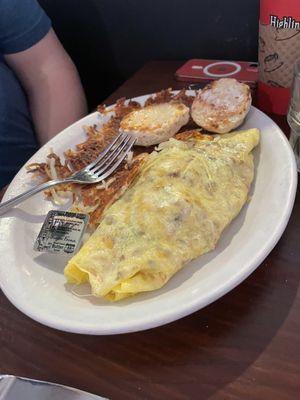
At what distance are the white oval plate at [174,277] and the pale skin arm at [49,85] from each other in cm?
58

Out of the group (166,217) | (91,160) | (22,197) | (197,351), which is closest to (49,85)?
(91,160)

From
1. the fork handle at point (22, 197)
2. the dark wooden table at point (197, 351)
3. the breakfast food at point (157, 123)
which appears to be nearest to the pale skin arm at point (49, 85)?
the breakfast food at point (157, 123)

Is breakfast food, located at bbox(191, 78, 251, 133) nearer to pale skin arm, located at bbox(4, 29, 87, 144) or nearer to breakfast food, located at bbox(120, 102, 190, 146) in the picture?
breakfast food, located at bbox(120, 102, 190, 146)

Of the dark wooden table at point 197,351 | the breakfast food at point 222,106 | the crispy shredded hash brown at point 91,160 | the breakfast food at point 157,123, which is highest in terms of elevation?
the breakfast food at point 222,106

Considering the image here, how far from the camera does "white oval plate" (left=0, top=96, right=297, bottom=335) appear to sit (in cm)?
63

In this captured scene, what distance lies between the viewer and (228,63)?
1.38m

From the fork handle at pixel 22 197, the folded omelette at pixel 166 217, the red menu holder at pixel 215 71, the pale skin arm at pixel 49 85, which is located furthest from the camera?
the pale skin arm at pixel 49 85

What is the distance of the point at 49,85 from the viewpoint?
1.44 m

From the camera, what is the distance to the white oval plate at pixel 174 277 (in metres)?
0.63

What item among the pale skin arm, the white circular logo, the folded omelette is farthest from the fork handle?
the white circular logo

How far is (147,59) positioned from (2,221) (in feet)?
3.42

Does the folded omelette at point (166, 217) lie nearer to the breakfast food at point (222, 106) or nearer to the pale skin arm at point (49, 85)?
the breakfast food at point (222, 106)

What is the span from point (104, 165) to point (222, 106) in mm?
319

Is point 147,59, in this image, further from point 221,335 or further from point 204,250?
point 221,335
